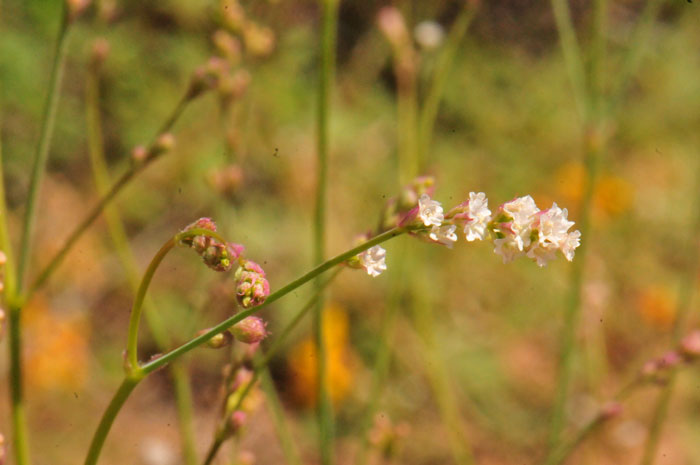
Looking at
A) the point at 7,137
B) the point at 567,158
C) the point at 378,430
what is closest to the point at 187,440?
the point at 378,430

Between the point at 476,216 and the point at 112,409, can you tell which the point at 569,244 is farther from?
the point at 112,409

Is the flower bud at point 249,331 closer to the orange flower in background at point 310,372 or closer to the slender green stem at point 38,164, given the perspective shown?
the slender green stem at point 38,164

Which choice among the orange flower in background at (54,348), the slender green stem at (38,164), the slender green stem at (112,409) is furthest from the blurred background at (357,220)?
the slender green stem at (112,409)

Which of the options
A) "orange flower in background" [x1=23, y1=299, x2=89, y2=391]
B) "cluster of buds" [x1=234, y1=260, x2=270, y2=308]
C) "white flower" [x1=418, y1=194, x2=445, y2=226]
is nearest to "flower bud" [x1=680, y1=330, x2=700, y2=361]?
"white flower" [x1=418, y1=194, x2=445, y2=226]

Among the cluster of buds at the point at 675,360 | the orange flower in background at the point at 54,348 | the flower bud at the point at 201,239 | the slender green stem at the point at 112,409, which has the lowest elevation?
the slender green stem at the point at 112,409

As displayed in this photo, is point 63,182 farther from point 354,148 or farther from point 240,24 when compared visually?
point 240,24

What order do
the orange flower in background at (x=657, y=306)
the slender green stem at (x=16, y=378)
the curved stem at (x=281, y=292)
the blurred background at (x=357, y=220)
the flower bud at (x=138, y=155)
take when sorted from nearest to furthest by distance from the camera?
the curved stem at (x=281, y=292), the slender green stem at (x=16, y=378), the flower bud at (x=138, y=155), the blurred background at (x=357, y=220), the orange flower in background at (x=657, y=306)
